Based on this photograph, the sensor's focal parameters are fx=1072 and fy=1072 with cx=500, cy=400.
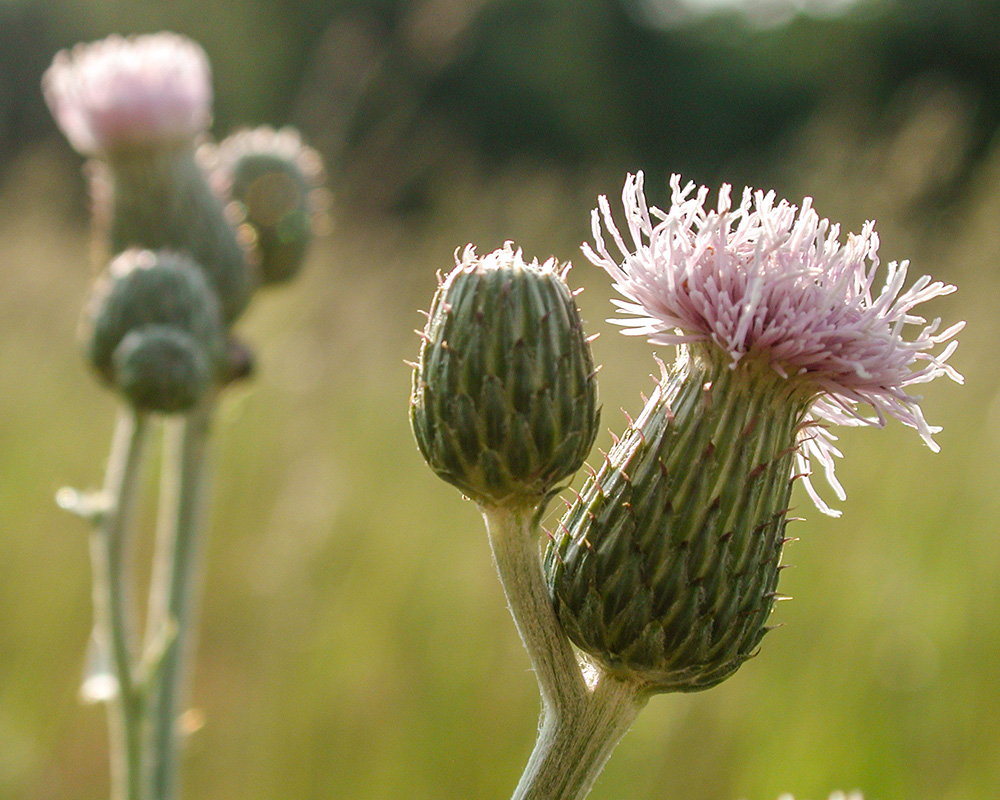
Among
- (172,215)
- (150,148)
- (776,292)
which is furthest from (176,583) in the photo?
(776,292)

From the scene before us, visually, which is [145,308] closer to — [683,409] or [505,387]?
[505,387]

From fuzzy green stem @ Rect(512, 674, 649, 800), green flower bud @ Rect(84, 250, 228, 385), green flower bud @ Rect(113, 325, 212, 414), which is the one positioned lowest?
fuzzy green stem @ Rect(512, 674, 649, 800)

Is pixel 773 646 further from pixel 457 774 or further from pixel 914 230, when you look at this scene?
pixel 914 230

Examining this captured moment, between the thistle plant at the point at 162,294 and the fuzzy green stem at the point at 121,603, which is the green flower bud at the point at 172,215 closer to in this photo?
the thistle plant at the point at 162,294

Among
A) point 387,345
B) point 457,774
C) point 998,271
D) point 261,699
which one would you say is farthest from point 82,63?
point 387,345

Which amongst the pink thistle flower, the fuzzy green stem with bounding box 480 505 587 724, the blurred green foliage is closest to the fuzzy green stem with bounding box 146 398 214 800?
the blurred green foliage

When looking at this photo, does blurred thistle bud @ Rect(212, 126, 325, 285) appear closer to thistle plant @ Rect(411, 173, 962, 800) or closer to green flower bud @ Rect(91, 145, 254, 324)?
green flower bud @ Rect(91, 145, 254, 324)

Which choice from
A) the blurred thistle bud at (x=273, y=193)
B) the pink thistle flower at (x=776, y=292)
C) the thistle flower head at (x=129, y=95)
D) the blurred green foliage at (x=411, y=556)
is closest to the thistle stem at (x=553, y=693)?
the pink thistle flower at (x=776, y=292)
